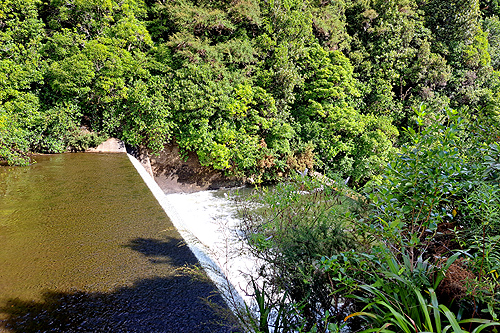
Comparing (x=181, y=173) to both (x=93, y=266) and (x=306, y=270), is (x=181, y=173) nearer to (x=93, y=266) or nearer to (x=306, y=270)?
(x=93, y=266)

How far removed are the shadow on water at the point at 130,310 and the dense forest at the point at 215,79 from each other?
6.01 metres

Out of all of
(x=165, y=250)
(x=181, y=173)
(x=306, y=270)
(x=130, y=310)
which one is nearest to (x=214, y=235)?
(x=165, y=250)

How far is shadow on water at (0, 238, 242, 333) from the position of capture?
1.81m

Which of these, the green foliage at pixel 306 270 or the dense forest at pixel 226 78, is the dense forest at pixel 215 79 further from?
the green foliage at pixel 306 270

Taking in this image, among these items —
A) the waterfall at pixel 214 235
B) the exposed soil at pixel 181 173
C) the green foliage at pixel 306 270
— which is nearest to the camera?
the green foliage at pixel 306 270

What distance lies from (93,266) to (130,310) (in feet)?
2.70

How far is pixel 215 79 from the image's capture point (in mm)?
9258

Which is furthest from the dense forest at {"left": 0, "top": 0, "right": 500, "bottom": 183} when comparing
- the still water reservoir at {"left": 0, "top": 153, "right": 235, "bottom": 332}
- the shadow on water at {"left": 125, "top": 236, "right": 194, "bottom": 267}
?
the shadow on water at {"left": 125, "top": 236, "right": 194, "bottom": 267}

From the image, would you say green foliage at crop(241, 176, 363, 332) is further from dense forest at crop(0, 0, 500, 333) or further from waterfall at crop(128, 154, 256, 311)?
dense forest at crop(0, 0, 500, 333)

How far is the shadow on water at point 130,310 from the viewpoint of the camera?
1.81 meters

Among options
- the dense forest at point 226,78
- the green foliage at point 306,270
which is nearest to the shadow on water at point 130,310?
the green foliage at point 306,270

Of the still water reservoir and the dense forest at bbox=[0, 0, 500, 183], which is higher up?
the dense forest at bbox=[0, 0, 500, 183]

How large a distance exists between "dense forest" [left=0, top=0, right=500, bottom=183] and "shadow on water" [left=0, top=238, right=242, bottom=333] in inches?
236

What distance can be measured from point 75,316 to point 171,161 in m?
7.90
